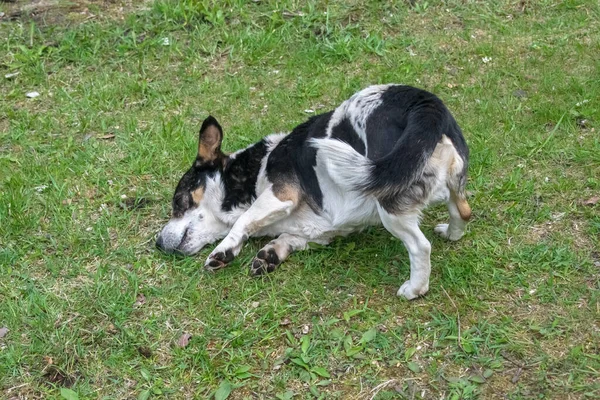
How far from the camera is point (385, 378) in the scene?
3.20 m

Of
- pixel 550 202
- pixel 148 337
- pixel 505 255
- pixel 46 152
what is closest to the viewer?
pixel 148 337

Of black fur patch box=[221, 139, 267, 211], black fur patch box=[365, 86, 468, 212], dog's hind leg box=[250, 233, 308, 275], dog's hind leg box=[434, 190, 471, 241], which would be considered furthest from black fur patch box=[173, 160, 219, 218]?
dog's hind leg box=[434, 190, 471, 241]

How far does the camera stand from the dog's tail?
3258 millimetres

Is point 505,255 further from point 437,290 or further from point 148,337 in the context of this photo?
point 148,337

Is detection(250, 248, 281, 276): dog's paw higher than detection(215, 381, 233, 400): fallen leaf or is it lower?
higher

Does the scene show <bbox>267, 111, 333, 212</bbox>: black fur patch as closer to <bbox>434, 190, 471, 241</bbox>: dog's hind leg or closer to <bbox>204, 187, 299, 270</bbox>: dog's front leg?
<bbox>204, 187, 299, 270</bbox>: dog's front leg

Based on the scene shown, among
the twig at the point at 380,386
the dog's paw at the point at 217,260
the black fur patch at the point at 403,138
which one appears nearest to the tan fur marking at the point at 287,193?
the dog's paw at the point at 217,260

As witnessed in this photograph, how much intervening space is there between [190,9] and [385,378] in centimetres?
423

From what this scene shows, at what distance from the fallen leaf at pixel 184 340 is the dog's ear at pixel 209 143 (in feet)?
3.99

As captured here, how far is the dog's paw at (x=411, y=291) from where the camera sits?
3.57 metres

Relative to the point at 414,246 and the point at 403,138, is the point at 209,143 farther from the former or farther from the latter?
the point at 414,246

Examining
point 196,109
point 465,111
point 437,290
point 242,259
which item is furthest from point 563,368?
point 196,109

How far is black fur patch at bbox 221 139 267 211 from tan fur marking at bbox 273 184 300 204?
0.25 metres

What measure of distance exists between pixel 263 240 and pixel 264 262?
1.28ft
